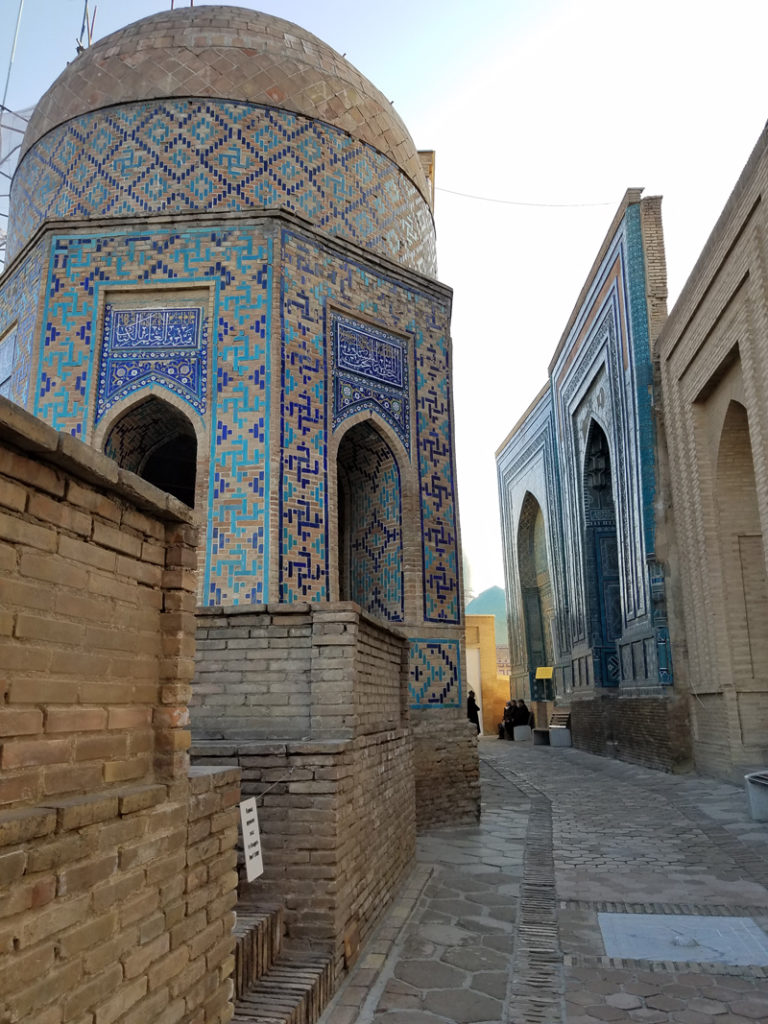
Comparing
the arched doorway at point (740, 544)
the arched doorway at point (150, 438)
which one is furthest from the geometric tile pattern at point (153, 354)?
the arched doorway at point (740, 544)

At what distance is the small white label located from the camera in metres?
3.24

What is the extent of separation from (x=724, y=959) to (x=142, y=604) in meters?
3.36

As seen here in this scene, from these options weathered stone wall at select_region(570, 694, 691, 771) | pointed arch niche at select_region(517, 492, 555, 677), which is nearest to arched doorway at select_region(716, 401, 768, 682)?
weathered stone wall at select_region(570, 694, 691, 771)

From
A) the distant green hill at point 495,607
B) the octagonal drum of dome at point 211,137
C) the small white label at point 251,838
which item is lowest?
the small white label at point 251,838

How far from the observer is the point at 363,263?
30.3ft

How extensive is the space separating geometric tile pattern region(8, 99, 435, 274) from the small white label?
6.91 m

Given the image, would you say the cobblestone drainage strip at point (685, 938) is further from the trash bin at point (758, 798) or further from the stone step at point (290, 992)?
the trash bin at point (758, 798)

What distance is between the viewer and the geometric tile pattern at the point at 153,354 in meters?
8.27

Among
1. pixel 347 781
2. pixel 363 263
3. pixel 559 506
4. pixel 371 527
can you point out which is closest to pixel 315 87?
pixel 363 263

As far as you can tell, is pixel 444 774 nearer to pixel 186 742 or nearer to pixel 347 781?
pixel 347 781

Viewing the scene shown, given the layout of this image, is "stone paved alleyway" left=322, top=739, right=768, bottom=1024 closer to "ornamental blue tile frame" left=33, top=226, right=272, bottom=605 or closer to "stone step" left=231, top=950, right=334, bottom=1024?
"stone step" left=231, top=950, right=334, bottom=1024

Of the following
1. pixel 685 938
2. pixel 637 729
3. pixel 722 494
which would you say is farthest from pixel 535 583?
pixel 685 938

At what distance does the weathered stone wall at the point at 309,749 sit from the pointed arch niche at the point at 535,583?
668 inches

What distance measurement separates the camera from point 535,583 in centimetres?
2262
